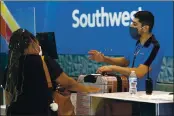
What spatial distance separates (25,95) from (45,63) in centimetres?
37

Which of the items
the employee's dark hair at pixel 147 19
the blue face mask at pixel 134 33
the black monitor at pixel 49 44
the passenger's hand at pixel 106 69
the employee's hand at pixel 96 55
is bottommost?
the passenger's hand at pixel 106 69

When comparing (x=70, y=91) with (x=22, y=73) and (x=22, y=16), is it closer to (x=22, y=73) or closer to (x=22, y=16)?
(x=22, y=73)

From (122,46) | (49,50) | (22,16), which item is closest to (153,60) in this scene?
(122,46)

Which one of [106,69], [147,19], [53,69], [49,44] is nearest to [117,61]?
[106,69]

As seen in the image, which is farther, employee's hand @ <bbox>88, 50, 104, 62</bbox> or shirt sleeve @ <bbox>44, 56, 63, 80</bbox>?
employee's hand @ <bbox>88, 50, 104, 62</bbox>

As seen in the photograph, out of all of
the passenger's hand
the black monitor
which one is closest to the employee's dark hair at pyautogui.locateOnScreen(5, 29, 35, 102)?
the black monitor

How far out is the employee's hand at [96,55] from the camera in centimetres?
474

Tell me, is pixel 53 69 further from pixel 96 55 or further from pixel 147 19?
pixel 147 19

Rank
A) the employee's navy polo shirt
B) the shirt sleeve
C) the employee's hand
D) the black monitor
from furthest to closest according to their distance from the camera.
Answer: the employee's hand
the black monitor
the employee's navy polo shirt
the shirt sleeve

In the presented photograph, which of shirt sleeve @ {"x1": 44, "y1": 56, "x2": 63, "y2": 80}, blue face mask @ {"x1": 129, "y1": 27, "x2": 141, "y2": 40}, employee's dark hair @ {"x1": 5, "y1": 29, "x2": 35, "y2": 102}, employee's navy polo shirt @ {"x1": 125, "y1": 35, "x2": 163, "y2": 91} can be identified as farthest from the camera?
blue face mask @ {"x1": 129, "y1": 27, "x2": 141, "y2": 40}

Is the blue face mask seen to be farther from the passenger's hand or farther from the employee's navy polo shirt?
the passenger's hand

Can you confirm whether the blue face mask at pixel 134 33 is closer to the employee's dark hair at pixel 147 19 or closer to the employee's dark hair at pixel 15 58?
the employee's dark hair at pixel 147 19

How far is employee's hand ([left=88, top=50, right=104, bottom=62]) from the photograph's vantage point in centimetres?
474

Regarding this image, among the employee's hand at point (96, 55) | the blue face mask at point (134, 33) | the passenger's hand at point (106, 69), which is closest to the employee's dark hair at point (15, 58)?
the passenger's hand at point (106, 69)
